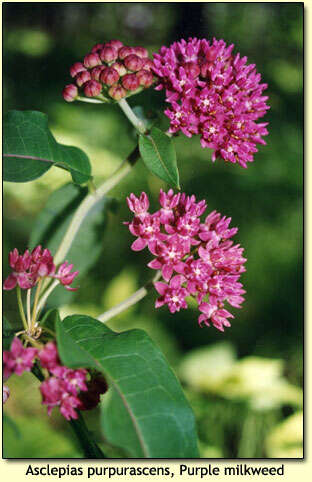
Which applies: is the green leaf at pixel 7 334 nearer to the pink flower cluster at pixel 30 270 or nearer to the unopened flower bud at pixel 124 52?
the pink flower cluster at pixel 30 270

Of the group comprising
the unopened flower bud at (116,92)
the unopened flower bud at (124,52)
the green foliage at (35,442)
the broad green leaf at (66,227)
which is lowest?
the green foliage at (35,442)

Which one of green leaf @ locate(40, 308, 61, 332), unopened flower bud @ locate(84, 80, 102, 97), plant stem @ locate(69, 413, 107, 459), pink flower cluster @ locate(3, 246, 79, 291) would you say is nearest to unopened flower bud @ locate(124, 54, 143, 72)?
unopened flower bud @ locate(84, 80, 102, 97)

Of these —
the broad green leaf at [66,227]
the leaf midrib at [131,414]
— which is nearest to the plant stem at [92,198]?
the broad green leaf at [66,227]

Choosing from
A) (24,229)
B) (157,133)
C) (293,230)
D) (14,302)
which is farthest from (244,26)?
(157,133)

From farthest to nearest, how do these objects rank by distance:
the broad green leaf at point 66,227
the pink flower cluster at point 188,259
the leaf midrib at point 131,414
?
the broad green leaf at point 66,227, the pink flower cluster at point 188,259, the leaf midrib at point 131,414

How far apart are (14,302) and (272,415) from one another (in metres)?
1.43

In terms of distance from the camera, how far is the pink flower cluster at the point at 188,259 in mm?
1410

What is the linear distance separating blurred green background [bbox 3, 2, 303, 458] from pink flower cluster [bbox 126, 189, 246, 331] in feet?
1.37

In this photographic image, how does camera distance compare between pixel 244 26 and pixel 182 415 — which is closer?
pixel 182 415

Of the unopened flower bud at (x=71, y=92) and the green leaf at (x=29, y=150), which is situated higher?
the unopened flower bud at (x=71, y=92)

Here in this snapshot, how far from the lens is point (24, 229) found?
3.12m

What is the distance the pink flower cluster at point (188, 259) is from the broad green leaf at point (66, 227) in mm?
336

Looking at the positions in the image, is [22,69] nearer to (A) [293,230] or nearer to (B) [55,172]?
(B) [55,172]

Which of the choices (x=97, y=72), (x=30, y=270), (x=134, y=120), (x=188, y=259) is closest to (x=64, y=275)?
(x=30, y=270)
